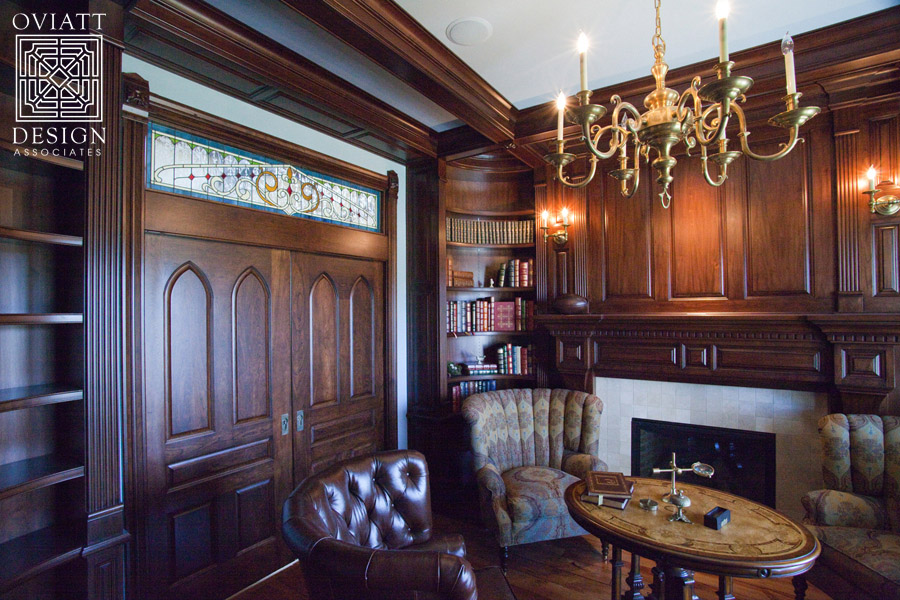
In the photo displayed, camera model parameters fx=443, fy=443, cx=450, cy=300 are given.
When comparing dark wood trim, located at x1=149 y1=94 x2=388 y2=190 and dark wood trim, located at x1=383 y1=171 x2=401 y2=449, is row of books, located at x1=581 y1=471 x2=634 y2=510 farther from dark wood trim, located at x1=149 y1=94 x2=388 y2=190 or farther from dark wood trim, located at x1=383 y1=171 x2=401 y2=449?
dark wood trim, located at x1=149 y1=94 x2=388 y2=190

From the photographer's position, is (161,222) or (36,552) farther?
(161,222)

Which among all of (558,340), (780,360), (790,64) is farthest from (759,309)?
(790,64)

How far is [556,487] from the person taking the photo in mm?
2848

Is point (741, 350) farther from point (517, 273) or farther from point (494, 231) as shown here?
point (494, 231)

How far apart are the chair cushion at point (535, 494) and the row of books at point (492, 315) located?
136cm

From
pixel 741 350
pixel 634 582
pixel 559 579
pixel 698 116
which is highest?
pixel 698 116

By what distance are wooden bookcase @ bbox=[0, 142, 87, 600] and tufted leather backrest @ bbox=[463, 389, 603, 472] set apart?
2.14 metres

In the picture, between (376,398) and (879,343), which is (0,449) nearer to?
(376,398)

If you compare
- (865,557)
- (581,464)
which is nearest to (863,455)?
(865,557)

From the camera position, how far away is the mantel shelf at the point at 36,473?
151cm

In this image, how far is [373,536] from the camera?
1880 millimetres

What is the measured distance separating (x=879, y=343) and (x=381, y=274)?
327 centimetres

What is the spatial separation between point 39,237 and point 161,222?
667 millimetres

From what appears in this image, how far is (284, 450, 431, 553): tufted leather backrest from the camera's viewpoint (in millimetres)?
1651
